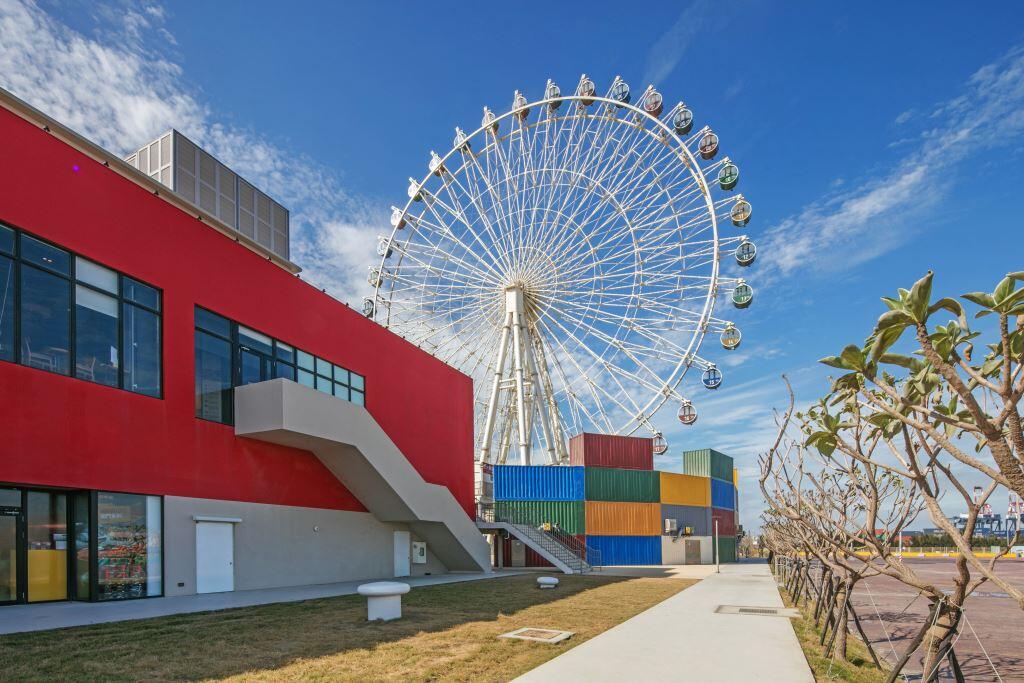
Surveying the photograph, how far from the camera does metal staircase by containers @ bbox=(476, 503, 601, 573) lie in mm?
32031

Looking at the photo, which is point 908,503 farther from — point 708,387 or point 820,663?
point 708,387

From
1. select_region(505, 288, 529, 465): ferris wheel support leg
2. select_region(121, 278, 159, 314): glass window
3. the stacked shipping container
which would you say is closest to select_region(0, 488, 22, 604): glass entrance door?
select_region(121, 278, 159, 314): glass window

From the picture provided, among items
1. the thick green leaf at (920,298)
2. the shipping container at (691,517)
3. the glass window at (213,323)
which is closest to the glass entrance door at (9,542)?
the glass window at (213,323)

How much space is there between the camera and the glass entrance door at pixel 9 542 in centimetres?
1327

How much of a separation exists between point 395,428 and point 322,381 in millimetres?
4737

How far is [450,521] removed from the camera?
27.1 m

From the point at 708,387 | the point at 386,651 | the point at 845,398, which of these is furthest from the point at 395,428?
the point at 845,398

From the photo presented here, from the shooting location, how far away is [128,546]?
15.6 metres

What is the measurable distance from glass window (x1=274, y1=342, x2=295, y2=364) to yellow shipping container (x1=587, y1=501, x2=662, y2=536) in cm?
2253

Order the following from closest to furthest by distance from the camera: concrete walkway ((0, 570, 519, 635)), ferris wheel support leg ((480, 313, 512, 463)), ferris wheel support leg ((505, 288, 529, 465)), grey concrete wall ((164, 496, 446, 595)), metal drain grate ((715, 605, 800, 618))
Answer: concrete walkway ((0, 570, 519, 635))
metal drain grate ((715, 605, 800, 618))
grey concrete wall ((164, 496, 446, 595))
ferris wheel support leg ((505, 288, 529, 465))
ferris wheel support leg ((480, 313, 512, 463))

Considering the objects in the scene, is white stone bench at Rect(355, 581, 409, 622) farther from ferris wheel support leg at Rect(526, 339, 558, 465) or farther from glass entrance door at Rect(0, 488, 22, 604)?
ferris wheel support leg at Rect(526, 339, 558, 465)

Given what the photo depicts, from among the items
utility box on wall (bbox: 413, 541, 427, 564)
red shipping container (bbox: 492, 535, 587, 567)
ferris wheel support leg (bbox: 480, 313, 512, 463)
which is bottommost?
red shipping container (bbox: 492, 535, 587, 567)

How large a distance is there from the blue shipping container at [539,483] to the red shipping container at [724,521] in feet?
42.9

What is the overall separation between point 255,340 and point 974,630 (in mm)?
18628
